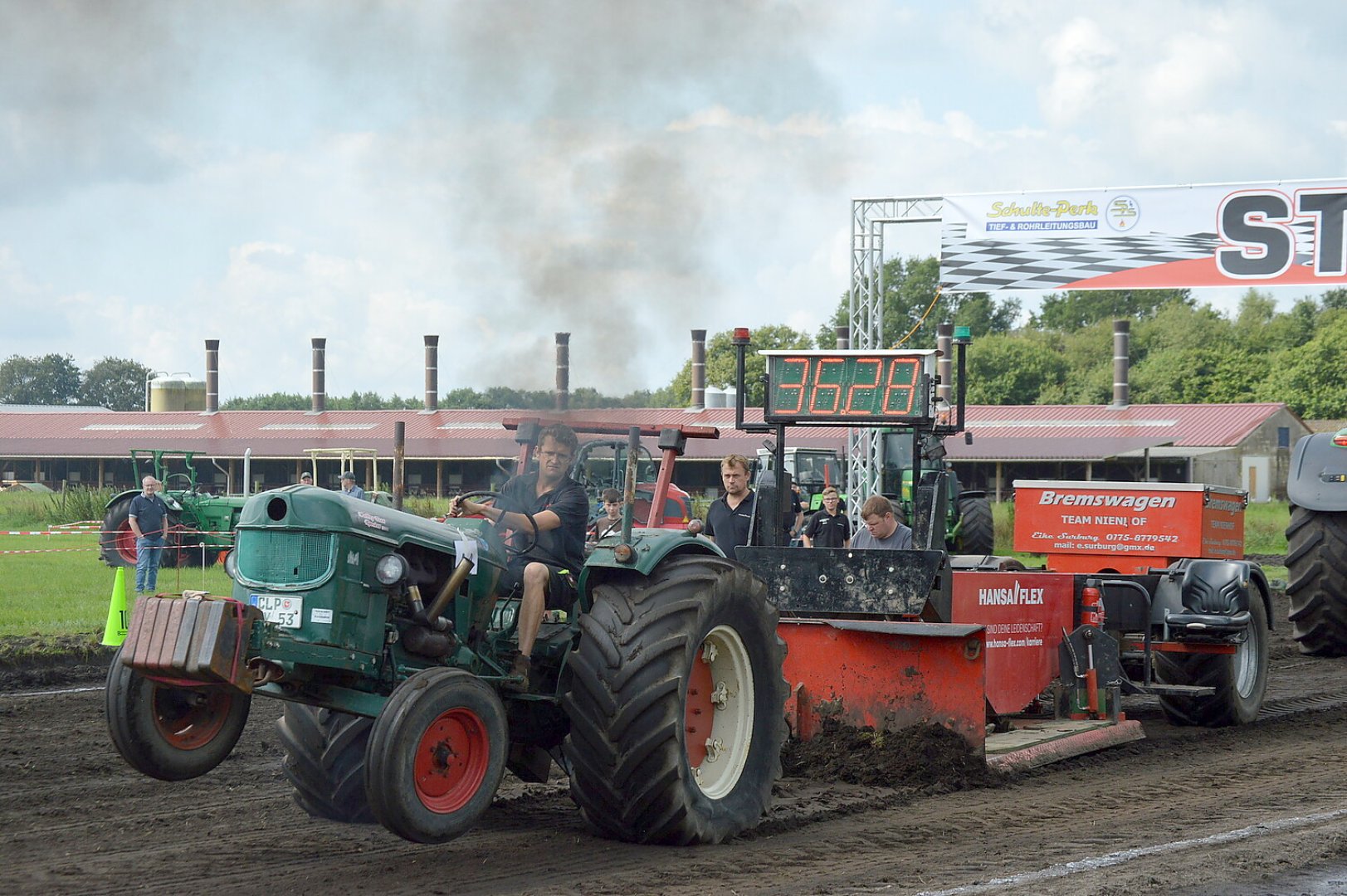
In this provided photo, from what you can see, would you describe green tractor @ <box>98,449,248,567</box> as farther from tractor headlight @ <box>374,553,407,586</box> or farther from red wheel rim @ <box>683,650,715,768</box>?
tractor headlight @ <box>374,553,407,586</box>

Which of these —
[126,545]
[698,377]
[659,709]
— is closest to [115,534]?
[126,545]

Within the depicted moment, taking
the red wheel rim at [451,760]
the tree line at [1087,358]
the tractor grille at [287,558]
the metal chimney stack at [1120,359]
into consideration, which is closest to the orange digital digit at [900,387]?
the red wheel rim at [451,760]

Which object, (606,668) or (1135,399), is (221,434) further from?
(606,668)

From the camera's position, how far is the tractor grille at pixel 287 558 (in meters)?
4.88

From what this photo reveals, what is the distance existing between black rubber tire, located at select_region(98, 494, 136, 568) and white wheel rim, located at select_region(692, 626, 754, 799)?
503 inches

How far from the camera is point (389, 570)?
4.99 m

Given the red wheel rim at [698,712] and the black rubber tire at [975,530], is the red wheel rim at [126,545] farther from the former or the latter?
the red wheel rim at [698,712]

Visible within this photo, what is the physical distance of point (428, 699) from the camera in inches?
189

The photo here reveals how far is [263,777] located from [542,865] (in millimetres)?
2407

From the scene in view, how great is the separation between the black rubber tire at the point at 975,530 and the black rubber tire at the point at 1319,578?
8.15m

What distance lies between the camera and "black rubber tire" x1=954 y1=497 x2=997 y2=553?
2028 cm

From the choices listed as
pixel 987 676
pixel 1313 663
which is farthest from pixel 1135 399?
pixel 987 676

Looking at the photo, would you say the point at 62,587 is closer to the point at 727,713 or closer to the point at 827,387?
the point at 827,387

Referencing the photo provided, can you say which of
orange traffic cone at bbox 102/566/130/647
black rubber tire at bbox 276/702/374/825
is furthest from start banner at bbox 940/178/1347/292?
black rubber tire at bbox 276/702/374/825
